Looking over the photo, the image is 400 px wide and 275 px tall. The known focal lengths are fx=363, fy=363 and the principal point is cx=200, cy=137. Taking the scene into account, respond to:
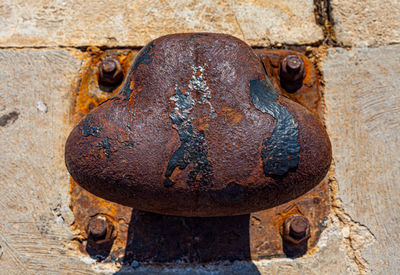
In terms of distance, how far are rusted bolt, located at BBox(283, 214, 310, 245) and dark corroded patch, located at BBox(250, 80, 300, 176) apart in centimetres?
50

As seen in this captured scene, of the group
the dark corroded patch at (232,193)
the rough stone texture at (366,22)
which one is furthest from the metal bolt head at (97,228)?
the rough stone texture at (366,22)

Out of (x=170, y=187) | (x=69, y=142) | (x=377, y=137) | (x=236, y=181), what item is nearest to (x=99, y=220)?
(x=69, y=142)

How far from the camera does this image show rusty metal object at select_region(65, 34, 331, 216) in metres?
0.92

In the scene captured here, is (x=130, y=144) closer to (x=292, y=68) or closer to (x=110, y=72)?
(x=110, y=72)

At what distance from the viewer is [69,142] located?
104 centimetres

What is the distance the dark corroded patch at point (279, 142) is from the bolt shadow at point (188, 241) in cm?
55

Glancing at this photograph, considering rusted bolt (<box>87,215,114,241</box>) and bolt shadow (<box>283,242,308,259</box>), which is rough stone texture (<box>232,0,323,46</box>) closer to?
bolt shadow (<box>283,242,308,259</box>)

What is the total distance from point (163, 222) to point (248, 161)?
2.06 feet

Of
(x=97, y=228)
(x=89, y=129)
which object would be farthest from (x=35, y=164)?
(x=89, y=129)

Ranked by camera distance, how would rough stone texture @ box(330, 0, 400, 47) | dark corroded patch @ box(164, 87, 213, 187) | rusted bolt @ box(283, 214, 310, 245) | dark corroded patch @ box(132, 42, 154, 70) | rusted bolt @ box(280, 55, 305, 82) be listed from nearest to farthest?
dark corroded patch @ box(164, 87, 213, 187) < dark corroded patch @ box(132, 42, 154, 70) < rusted bolt @ box(283, 214, 310, 245) < rusted bolt @ box(280, 55, 305, 82) < rough stone texture @ box(330, 0, 400, 47)

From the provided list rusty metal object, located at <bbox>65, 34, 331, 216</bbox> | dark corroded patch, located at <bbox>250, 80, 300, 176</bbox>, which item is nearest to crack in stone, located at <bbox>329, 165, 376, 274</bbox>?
rusty metal object, located at <bbox>65, 34, 331, 216</bbox>

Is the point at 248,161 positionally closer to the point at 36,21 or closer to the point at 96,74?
the point at 96,74

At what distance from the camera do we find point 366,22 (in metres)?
1.64

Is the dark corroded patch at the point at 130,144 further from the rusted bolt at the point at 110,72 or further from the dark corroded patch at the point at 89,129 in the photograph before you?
the rusted bolt at the point at 110,72
